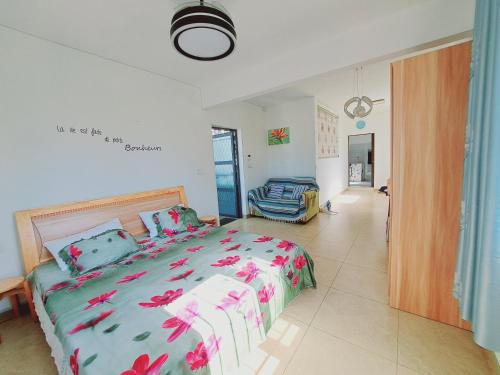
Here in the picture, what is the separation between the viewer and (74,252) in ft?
6.16

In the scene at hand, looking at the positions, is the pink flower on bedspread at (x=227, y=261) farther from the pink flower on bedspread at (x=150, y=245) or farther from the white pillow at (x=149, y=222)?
the white pillow at (x=149, y=222)

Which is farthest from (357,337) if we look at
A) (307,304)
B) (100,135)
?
(100,135)

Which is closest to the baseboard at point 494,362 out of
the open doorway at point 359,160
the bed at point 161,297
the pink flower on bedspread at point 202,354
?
the bed at point 161,297

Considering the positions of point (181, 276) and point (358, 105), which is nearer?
point (181, 276)

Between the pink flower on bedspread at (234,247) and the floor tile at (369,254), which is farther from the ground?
the pink flower on bedspread at (234,247)

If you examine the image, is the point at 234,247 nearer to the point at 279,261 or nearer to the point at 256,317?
the point at 279,261

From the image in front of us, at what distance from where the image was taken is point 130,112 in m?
2.75

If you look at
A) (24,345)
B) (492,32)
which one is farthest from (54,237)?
(492,32)

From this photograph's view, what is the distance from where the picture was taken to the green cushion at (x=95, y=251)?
1.83 m

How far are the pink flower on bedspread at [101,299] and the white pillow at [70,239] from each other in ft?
2.48

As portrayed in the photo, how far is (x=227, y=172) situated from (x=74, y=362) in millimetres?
4137

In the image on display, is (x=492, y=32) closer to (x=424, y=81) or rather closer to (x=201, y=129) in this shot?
(x=424, y=81)

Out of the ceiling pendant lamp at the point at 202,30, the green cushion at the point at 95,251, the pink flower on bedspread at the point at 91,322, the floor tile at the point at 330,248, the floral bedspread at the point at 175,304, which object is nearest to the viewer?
the floral bedspread at the point at 175,304

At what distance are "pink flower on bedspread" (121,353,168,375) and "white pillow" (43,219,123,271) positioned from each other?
1.48 m
